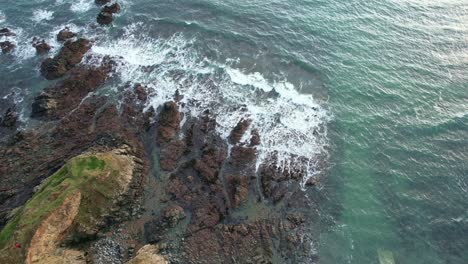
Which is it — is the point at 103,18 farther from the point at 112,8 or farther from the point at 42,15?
the point at 42,15

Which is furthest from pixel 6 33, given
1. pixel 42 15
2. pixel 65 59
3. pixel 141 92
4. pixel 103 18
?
pixel 141 92

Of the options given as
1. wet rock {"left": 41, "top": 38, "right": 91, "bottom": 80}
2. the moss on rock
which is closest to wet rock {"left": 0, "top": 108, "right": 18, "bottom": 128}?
wet rock {"left": 41, "top": 38, "right": 91, "bottom": 80}

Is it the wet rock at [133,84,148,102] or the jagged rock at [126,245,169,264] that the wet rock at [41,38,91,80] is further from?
the jagged rock at [126,245,169,264]

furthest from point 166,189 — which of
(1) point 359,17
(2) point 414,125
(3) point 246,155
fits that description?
(1) point 359,17

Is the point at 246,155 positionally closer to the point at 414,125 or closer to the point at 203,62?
the point at 203,62

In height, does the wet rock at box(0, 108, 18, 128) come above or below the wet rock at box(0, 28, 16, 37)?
below

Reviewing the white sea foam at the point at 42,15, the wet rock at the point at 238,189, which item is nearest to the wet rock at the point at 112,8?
the white sea foam at the point at 42,15
